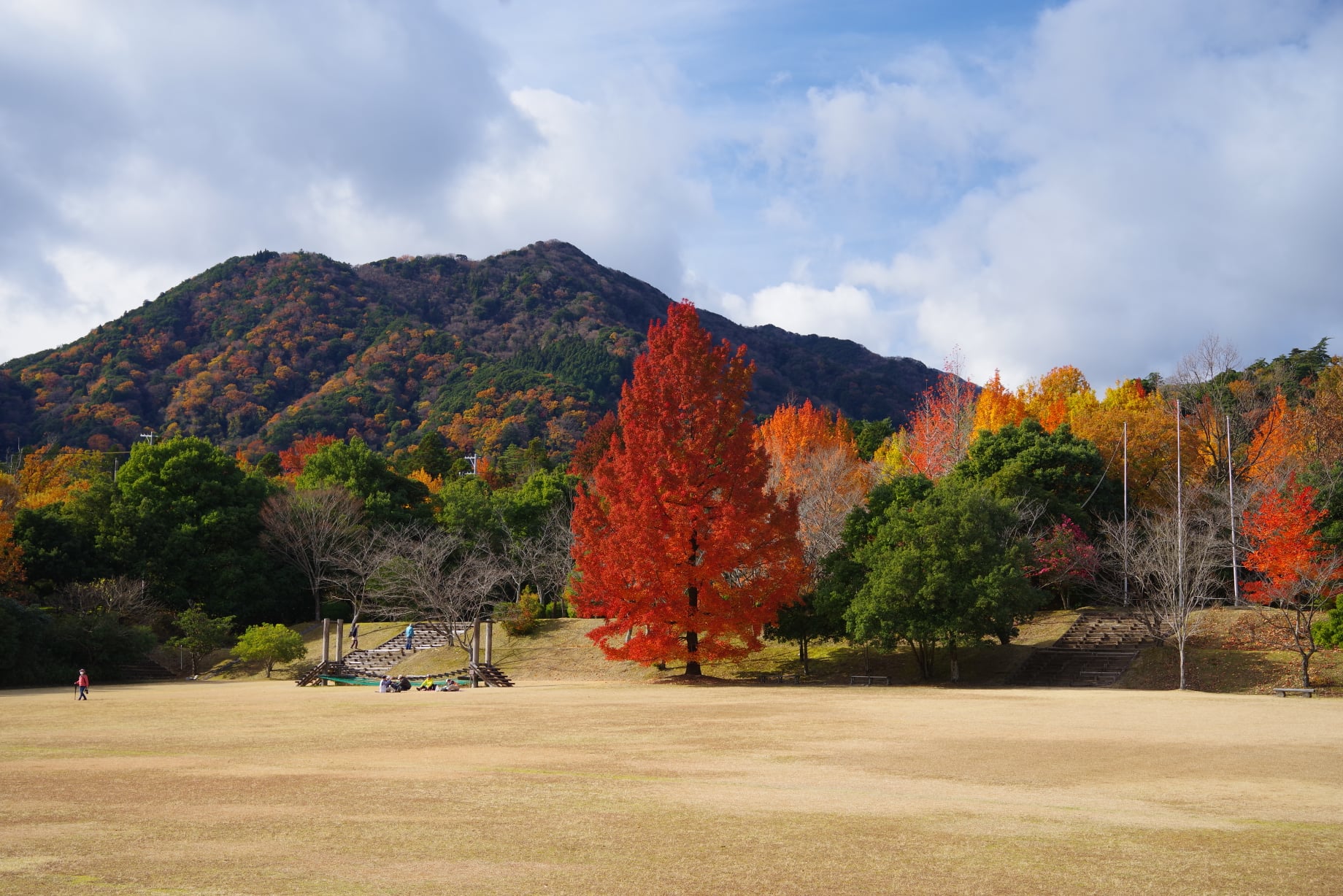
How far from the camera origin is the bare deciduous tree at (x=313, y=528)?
52312mm

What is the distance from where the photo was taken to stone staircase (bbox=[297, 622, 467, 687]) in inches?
1537

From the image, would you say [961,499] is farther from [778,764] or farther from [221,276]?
[221,276]

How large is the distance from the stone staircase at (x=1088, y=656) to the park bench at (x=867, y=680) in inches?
173

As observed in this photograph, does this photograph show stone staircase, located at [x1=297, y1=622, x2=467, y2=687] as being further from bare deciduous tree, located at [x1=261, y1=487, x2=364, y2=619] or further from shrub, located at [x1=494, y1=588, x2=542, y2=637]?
bare deciduous tree, located at [x1=261, y1=487, x2=364, y2=619]

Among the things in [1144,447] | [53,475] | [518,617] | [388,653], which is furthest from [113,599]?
[1144,447]

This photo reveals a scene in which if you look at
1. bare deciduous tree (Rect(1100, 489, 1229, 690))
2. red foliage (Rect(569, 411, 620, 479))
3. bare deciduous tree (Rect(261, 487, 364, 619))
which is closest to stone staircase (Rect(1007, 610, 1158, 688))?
bare deciduous tree (Rect(1100, 489, 1229, 690))

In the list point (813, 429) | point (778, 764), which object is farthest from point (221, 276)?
point (778, 764)

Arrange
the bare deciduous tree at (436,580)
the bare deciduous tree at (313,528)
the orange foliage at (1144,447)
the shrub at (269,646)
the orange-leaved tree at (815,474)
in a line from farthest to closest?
the bare deciduous tree at (313,528), the orange foliage at (1144,447), the orange-leaved tree at (815,474), the bare deciduous tree at (436,580), the shrub at (269,646)

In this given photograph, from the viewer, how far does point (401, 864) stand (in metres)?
8.59

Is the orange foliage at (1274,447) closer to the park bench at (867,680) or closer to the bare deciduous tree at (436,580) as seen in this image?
the park bench at (867,680)

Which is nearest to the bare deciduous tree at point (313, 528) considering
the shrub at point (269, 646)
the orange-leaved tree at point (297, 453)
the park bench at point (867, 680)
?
the shrub at point (269, 646)

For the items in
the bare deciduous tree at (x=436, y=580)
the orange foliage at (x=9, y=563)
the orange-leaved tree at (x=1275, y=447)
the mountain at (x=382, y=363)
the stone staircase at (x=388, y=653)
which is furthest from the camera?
the mountain at (x=382, y=363)

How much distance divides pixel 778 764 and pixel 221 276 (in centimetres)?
14962

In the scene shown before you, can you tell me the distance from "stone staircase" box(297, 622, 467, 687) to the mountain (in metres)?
50.2
